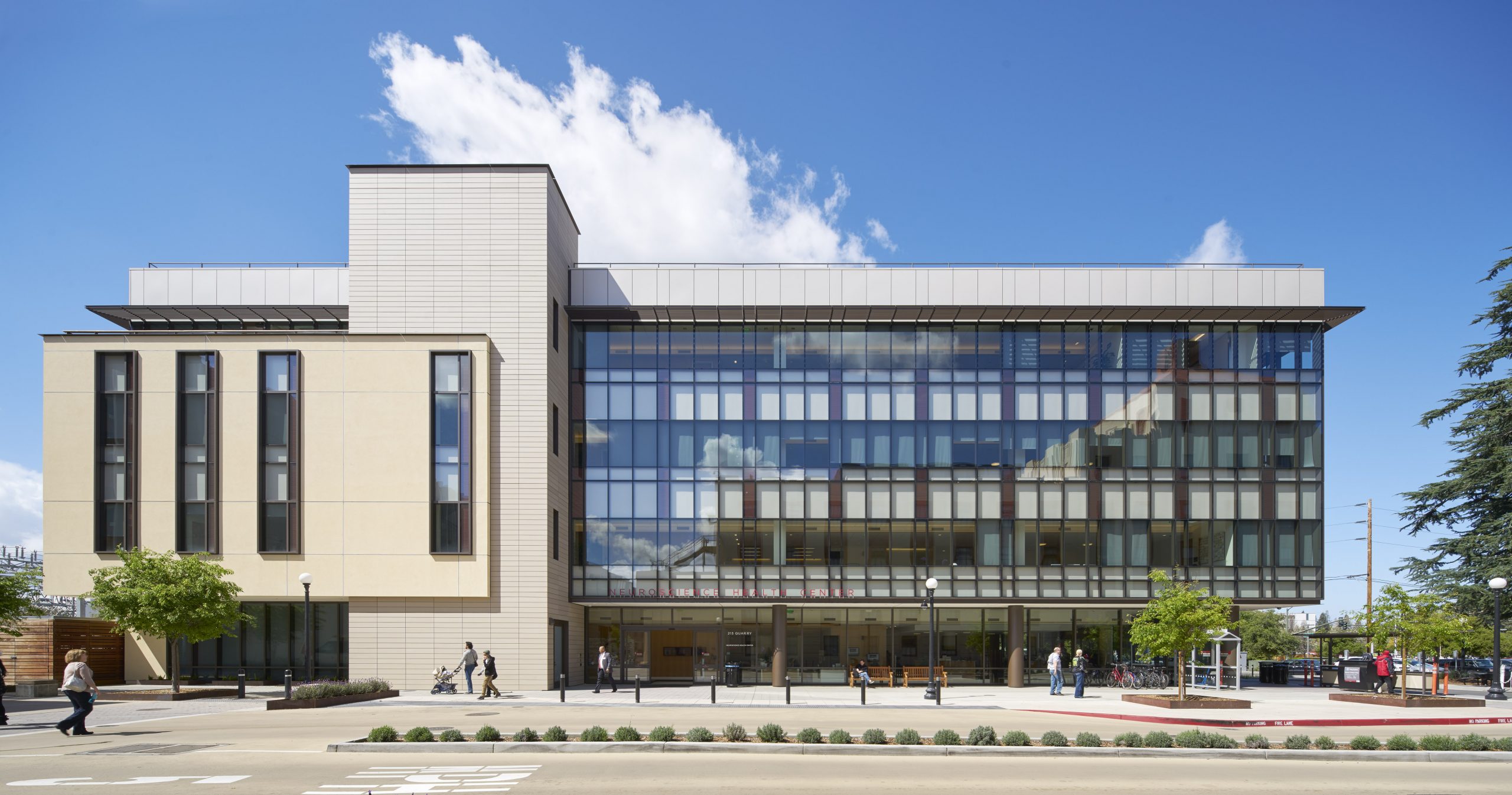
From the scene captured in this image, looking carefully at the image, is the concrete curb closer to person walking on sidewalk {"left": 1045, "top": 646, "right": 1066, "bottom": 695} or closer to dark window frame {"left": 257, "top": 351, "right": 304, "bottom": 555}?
person walking on sidewalk {"left": 1045, "top": 646, "right": 1066, "bottom": 695}

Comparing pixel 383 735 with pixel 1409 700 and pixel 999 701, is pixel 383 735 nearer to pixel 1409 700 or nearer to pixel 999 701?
pixel 999 701

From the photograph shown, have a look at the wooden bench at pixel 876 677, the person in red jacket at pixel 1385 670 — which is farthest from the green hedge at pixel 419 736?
the person in red jacket at pixel 1385 670

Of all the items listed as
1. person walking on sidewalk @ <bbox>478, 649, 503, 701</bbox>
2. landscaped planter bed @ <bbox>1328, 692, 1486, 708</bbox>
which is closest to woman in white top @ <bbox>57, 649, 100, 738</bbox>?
person walking on sidewalk @ <bbox>478, 649, 503, 701</bbox>

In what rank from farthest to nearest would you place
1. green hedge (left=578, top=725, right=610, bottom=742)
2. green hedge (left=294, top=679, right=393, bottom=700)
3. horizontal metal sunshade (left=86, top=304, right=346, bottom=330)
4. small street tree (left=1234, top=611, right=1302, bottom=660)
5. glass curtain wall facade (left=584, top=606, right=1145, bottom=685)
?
small street tree (left=1234, top=611, right=1302, bottom=660), glass curtain wall facade (left=584, top=606, right=1145, bottom=685), horizontal metal sunshade (left=86, top=304, right=346, bottom=330), green hedge (left=294, top=679, right=393, bottom=700), green hedge (left=578, top=725, right=610, bottom=742)

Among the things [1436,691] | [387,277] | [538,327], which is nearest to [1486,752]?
[1436,691]

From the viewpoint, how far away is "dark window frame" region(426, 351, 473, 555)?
3612 centimetres

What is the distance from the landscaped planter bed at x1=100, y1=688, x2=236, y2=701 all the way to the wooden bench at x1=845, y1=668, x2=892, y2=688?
21028mm

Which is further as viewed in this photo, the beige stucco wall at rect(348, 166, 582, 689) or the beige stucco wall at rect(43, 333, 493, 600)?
the beige stucco wall at rect(348, 166, 582, 689)

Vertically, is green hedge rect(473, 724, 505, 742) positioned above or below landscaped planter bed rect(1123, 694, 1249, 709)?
above

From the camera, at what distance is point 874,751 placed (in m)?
18.8

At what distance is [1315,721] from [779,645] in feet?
65.0

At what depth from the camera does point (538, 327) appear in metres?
37.6

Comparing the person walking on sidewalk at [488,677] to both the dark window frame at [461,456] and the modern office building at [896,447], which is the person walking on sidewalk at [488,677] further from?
the modern office building at [896,447]

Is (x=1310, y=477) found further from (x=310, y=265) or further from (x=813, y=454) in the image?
(x=310, y=265)
